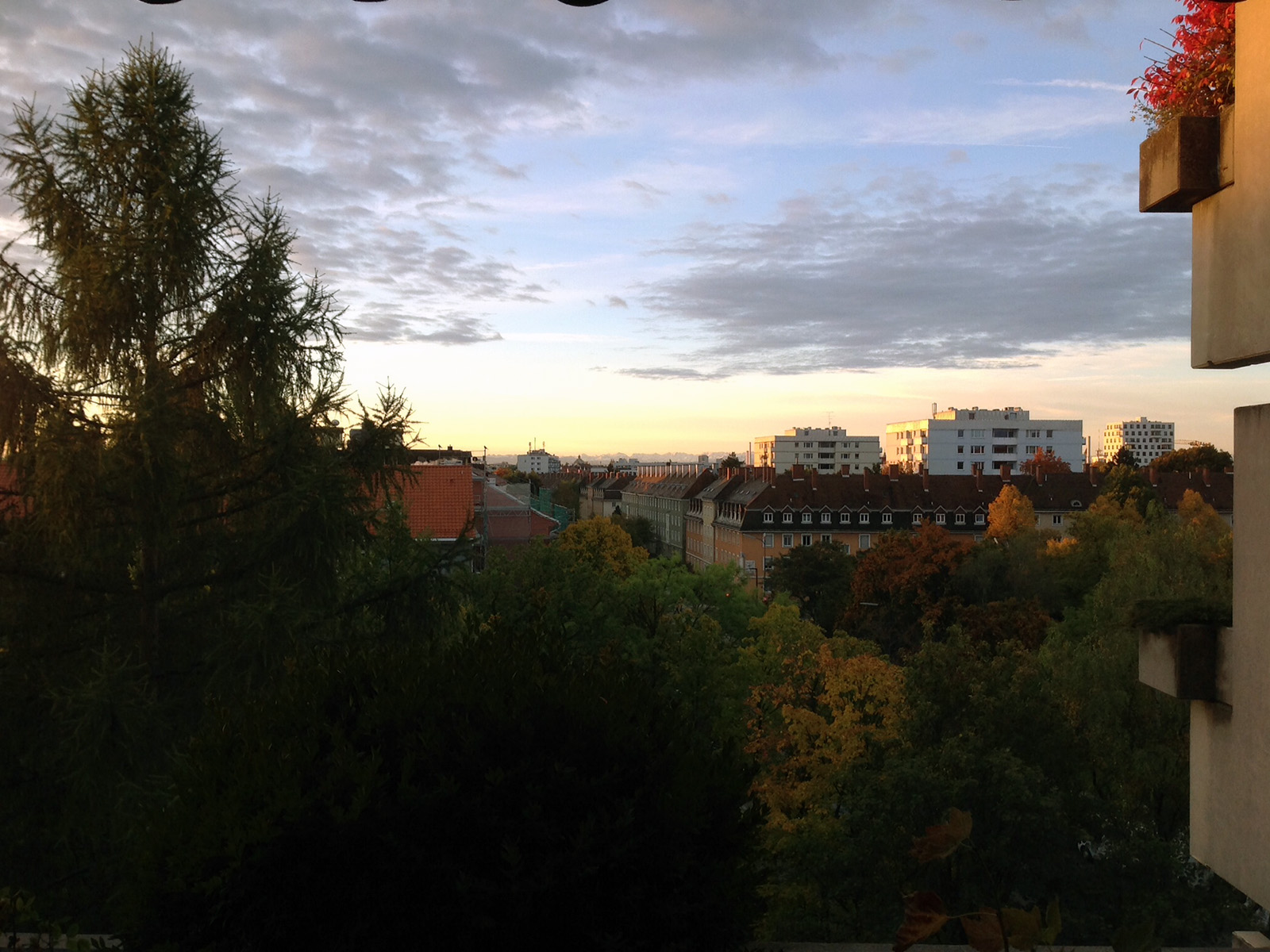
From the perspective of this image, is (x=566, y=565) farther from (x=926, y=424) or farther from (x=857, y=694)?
(x=926, y=424)

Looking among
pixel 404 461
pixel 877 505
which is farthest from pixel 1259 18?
pixel 877 505

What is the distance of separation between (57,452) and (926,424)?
17046 cm

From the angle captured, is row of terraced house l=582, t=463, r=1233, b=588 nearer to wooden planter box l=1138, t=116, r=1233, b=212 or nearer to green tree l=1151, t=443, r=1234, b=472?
green tree l=1151, t=443, r=1234, b=472

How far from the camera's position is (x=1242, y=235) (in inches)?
195

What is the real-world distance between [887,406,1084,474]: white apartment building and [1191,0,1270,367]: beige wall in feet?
544

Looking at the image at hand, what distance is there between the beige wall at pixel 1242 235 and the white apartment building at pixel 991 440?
166m

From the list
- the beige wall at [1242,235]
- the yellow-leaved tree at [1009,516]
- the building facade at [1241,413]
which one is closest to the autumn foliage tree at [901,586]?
the yellow-leaved tree at [1009,516]

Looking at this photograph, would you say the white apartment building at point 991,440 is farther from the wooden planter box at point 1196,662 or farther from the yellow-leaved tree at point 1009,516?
the wooden planter box at point 1196,662

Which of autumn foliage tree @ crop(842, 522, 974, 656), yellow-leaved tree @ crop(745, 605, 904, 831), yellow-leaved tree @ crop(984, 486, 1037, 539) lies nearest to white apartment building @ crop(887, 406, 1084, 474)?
yellow-leaved tree @ crop(984, 486, 1037, 539)

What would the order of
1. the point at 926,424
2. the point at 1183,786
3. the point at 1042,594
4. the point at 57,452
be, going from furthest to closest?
1. the point at 926,424
2. the point at 1042,594
3. the point at 1183,786
4. the point at 57,452

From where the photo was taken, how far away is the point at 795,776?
24344mm

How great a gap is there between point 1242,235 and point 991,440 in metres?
173

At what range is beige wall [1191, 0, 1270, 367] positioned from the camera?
15.6ft

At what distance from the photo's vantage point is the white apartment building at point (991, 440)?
16700 cm
